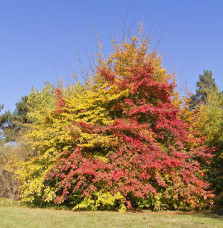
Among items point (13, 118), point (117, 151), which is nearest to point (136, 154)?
point (117, 151)

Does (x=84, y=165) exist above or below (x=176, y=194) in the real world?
above

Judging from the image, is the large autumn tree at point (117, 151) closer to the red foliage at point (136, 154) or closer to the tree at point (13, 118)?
the red foliage at point (136, 154)

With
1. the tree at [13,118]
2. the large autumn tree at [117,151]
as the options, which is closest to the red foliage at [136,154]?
the large autumn tree at [117,151]

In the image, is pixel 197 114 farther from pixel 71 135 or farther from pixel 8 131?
pixel 8 131

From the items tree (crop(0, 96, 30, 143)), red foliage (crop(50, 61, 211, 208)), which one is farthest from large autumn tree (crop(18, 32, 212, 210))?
tree (crop(0, 96, 30, 143))

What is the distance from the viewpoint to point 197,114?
13.7m

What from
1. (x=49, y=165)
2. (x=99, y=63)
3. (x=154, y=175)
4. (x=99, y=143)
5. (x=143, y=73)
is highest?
(x=99, y=63)

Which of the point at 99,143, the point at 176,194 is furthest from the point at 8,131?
the point at 176,194

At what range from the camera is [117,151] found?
898 cm

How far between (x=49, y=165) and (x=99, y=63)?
7385 mm

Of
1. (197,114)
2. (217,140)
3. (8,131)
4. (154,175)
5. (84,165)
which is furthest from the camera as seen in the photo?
(8,131)

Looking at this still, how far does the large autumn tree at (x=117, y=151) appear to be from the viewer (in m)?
8.73

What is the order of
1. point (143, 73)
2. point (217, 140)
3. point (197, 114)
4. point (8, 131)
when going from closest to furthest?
point (143, 73) < point (217, 140) < point (197, 114) < point (8, 131)

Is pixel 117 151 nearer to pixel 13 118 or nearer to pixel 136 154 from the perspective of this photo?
pixel 136 154
